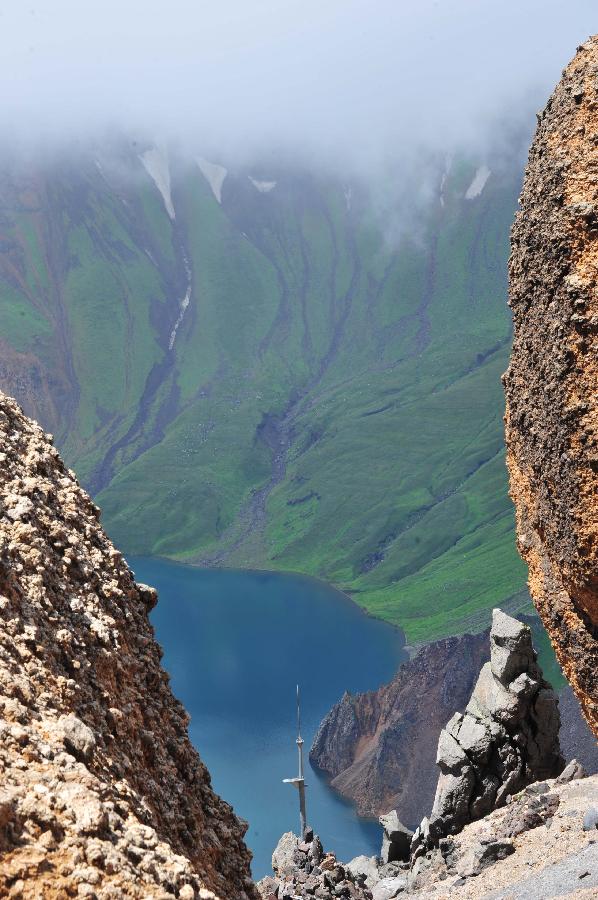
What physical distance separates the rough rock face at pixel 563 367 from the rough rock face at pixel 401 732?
60650 millimetres

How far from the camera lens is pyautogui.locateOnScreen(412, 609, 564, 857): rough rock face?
26.5 m

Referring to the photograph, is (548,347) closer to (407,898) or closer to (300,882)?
(407,898)

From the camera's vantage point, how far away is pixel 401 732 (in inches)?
3120

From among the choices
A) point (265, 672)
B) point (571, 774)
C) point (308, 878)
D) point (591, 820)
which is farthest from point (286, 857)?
point (265, 672)

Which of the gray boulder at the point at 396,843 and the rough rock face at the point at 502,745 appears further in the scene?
the gray boulder at the point at 396,843

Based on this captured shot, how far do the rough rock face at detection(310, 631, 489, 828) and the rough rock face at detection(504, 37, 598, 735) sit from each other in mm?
60650

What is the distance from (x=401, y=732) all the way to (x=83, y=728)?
76.4m

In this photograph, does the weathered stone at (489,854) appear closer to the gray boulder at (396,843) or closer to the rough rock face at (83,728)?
the gray boulder at (396,843)

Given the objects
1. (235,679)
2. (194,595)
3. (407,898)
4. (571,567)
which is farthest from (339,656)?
(571,567)

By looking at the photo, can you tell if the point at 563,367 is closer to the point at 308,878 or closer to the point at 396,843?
the point at 308,878

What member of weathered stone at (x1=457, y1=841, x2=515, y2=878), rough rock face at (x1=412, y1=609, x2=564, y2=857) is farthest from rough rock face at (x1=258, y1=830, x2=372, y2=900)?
weathered stone at (x1=457, y1=841, x2=515, y2=878)

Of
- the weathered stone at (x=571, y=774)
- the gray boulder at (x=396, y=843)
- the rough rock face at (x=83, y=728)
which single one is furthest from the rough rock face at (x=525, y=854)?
the rough rock face at (x=83, y=728)

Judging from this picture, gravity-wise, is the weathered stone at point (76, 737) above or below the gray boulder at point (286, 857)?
below

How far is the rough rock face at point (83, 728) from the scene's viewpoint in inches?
207
